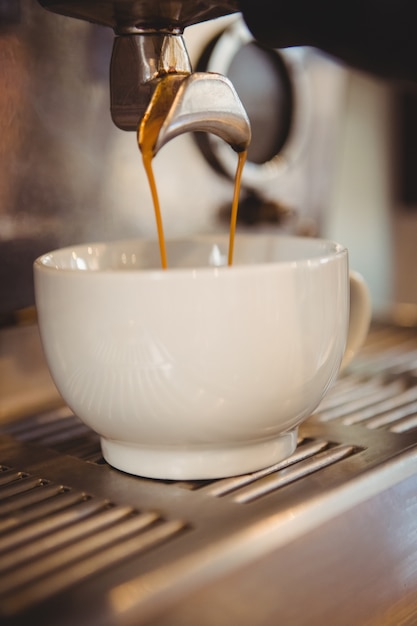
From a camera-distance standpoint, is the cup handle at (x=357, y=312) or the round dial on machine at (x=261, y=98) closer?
the cup handle at (x=357, y=312)

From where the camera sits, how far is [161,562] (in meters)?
0.29

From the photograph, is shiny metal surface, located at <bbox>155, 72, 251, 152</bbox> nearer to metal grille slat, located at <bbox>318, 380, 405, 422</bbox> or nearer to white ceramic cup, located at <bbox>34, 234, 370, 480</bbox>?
white ceramic cup, located at <bbox>34, 234, 370, 480</bbox>

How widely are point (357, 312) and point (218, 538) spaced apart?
210 millimetres

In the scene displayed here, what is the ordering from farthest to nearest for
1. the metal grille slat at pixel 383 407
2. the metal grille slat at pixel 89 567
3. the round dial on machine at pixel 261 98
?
the round dial on machine at pixel 261 98 < the metal grille slat at pixel 383 407 < the metal grille slat at pixel 89 567

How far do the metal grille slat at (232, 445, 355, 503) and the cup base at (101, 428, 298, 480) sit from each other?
0.01 metres

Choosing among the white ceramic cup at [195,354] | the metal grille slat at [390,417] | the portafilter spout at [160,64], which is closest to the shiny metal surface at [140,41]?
the portafilter spout at [160,64]

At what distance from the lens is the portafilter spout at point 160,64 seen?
38 centimetres

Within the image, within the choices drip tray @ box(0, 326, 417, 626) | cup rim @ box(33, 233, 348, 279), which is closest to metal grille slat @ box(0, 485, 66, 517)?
drip tray @ box(0, 326, 417, 626)

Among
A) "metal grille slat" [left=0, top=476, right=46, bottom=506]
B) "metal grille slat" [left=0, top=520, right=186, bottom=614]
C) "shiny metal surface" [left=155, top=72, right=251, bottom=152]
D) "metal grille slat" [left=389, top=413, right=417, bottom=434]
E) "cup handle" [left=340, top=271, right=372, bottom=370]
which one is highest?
"shiny metal surface" [left=155, top=72, right=251, bottom=152]

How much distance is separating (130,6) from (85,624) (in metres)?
0.29

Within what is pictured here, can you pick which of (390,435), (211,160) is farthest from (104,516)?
(211,160)

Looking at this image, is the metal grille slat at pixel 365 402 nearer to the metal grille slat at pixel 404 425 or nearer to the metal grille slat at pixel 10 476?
the metal grille slat at pixel 404 425

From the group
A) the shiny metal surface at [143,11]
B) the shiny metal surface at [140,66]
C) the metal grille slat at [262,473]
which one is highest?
the shiny metal surface at [143,11]

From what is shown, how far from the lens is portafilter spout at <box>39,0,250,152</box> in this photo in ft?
1.23
